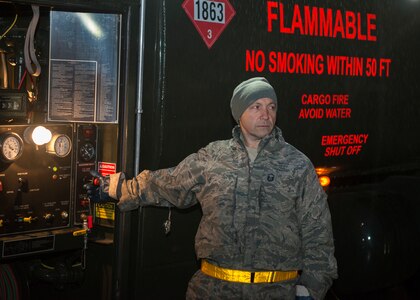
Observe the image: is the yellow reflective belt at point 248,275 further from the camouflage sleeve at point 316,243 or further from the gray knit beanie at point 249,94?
the gray knit beanie at point 249,94

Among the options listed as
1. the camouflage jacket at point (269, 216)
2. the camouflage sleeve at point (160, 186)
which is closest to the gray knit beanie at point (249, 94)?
the camouflage jacket at point (269, 216)

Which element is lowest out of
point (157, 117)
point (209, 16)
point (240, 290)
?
point (240, 290)

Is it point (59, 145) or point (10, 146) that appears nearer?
point (10, 146)

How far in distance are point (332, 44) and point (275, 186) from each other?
57.9 inches

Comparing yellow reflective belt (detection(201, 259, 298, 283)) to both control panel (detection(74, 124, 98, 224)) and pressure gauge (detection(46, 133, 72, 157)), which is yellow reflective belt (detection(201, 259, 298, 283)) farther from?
pressure gauge (detection(46, 133, 72, 157))

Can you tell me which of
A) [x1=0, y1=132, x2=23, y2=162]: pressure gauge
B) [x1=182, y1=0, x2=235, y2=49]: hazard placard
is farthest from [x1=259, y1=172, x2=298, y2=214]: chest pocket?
[x1=0, y1=132, x2=23, y2=162]: pressure gauge

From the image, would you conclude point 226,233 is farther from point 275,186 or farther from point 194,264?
point 194,264

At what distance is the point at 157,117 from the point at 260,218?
775 millimetres

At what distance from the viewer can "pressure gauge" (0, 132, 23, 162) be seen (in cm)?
410

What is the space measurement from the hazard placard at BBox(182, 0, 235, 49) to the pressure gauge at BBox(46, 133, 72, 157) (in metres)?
0.95

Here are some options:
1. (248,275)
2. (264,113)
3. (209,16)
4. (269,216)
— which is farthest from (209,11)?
(248,275)

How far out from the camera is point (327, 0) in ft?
16.0

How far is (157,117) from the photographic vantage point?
4.09 metres

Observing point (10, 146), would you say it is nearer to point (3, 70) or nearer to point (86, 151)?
point (86, 151)
